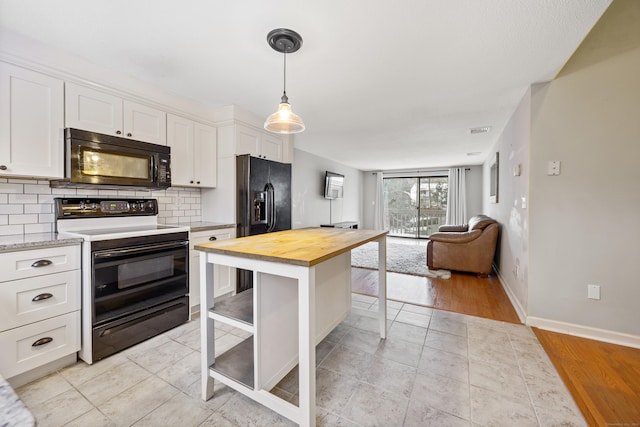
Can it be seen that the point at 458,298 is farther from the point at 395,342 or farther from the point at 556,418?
the point at 556,418

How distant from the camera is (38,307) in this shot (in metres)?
1.75

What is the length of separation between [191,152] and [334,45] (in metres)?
1.93

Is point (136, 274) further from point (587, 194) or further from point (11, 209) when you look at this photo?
point (587, 194)

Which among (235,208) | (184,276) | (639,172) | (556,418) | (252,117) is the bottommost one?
(556,418)

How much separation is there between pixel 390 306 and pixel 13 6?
3.71 metres

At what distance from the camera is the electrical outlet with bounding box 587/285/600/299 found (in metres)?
2.24

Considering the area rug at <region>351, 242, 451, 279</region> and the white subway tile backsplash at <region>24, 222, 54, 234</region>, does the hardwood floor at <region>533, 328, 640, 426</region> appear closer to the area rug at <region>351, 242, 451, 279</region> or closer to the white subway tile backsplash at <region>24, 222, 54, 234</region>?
the area rug at <region>351, 242, 451, 279</region>

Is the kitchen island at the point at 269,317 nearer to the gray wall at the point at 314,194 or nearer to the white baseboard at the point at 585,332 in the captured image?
the white baseboard at the point at 585,332

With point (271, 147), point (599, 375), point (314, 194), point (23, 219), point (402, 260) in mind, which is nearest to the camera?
point (599, 375)

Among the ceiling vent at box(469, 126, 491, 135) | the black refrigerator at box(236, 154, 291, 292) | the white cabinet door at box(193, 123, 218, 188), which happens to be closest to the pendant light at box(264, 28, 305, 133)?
the black refrigerator at box(236, 154, 291, 292)

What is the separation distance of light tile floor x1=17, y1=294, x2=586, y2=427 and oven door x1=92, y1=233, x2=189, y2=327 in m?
0.35

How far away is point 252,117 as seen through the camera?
3354 mm

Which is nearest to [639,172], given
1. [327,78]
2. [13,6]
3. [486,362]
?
[486,362]

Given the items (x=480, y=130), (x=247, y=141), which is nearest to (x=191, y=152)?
(x=247, y=141)
